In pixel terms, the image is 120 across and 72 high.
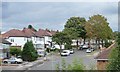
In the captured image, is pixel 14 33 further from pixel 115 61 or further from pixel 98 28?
pixel 115 61

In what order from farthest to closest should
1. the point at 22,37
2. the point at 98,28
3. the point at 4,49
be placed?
the point at 98,28 < the point at 22,37 < the point at 4,49

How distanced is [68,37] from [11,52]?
14.4 meters

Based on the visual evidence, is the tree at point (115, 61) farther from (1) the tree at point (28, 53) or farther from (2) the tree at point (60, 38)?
(2) the tree at point (60, 38)

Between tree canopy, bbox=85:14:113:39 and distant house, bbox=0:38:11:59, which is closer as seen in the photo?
distant house, bbox=0:38:11:59

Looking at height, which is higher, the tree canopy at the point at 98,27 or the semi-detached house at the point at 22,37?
the tree canopy at the point at 98,27

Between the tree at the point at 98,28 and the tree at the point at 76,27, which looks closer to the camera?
the tree at the point at 98,28

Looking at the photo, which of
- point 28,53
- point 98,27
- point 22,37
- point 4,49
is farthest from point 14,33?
point 28,53

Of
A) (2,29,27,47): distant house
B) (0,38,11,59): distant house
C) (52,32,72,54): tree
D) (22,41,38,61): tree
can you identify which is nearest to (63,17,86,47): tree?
(52,32,72,54): tree

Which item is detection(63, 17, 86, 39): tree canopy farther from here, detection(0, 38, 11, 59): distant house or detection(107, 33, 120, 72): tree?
detection(107, 33, 120, 72): tree

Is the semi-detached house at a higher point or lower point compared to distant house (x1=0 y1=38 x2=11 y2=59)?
higher

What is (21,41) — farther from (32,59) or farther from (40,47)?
(32,59)

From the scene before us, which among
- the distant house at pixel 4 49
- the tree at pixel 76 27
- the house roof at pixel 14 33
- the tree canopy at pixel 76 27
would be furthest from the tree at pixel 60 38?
the distant house at pixel 4 49

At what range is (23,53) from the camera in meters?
48.8

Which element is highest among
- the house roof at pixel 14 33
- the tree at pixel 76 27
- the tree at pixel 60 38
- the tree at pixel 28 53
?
the tree at pixel 76 27
